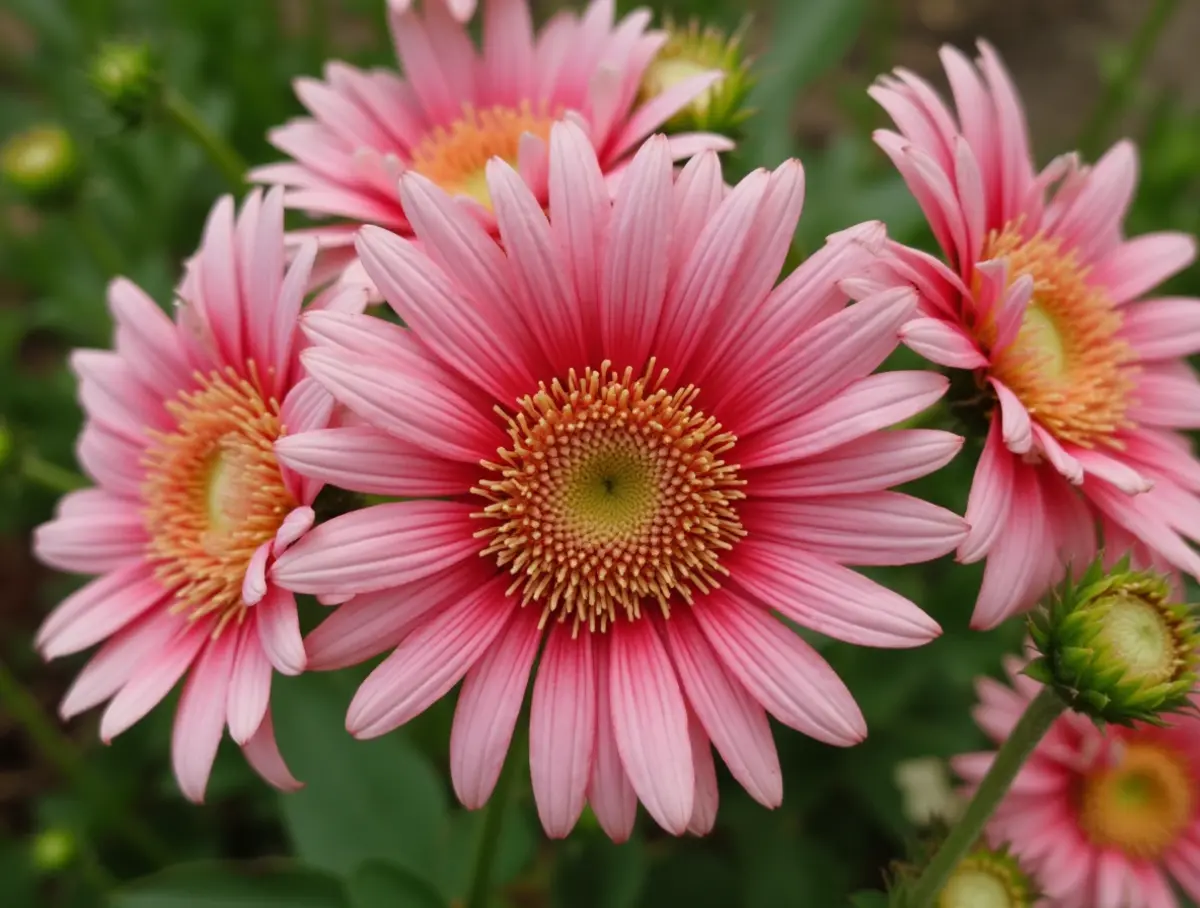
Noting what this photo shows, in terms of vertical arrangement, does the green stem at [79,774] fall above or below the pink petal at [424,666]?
below

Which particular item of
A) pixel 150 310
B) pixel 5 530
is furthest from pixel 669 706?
pixel 5 530

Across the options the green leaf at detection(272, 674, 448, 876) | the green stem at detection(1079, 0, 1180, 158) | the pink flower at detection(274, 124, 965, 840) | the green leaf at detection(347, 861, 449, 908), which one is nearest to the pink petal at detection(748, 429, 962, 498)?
the pink flower at detection(274, 124, 965, 840)

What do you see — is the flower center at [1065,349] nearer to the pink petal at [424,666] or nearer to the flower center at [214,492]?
the pink petal at [424,666]

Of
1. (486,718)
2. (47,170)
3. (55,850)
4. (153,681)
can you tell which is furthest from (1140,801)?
(47,170)

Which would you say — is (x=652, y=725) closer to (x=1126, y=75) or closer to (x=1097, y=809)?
(x=1097, y=809)

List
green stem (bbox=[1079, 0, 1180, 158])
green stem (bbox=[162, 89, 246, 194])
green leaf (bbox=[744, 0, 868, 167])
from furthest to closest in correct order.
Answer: green stem (bbox=[1079, 0, 1180, 158]), green leaf (bbox=[744, 0, 868, 167]), green stem (bbox=[162, 89, 246, 194])

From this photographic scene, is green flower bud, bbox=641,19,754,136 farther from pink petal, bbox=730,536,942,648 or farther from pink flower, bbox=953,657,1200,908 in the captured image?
pink flower, bbox=953,657,1200,908

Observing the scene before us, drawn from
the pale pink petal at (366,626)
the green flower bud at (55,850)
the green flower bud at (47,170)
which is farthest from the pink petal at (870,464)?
the green flower bud at (47,170)
